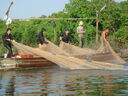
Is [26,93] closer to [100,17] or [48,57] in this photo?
[48,57]

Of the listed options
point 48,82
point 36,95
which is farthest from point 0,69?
point 36,95

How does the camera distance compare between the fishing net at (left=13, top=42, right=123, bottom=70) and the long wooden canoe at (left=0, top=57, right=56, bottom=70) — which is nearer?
the fishing net at (left=13, top=42, right=123, bottom=70)

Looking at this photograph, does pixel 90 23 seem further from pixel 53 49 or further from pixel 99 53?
pixel 53 49

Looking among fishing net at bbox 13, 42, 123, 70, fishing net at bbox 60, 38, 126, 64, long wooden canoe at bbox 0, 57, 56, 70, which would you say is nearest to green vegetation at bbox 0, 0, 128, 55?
fishing net at bbox 60, 38, 126, 64

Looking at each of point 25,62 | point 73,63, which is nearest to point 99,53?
point 73,63

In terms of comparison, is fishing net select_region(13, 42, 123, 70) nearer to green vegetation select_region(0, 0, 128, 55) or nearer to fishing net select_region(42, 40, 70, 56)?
fishing net select_region(42, 40, 70, 56)

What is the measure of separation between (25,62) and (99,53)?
307cm

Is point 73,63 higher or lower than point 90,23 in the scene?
lower

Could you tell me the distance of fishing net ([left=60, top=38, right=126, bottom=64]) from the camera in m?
16.6

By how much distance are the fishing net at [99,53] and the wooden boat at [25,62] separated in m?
→ 0.95

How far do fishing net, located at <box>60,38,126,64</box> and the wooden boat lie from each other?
0.95 metres

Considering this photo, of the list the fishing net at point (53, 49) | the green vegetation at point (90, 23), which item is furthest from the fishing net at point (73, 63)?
the green vegetation at point (90, 23)

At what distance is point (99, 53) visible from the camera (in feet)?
55.3

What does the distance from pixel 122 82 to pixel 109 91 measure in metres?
1.82
